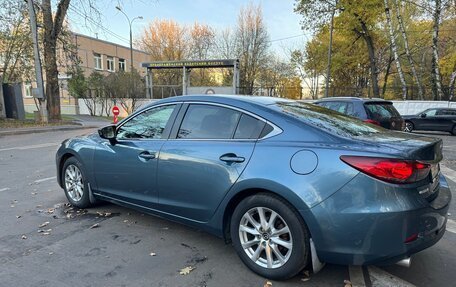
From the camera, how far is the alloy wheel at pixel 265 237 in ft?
9.82

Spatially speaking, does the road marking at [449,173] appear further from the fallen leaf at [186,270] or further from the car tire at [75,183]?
the car tire at [75,183]

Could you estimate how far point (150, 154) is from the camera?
386cm

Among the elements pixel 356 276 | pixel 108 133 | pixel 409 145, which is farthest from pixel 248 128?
pixel 108 133

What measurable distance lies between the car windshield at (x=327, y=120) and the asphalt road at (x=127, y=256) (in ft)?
4.09

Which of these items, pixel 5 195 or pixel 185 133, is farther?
pixel 5 195

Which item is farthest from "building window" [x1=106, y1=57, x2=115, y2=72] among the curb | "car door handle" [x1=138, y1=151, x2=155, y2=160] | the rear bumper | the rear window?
the rear bumper

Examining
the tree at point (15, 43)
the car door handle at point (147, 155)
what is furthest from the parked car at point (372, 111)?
the tree at point (15, 43)

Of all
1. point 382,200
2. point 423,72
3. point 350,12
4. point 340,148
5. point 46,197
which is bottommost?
point 46,197

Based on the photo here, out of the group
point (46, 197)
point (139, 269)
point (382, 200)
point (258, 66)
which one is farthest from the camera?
point (258, 66)

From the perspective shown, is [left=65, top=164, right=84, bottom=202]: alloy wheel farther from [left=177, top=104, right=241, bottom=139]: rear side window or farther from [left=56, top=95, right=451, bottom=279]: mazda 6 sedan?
[left=177, top=104, right=241, bottom=139]: rear side window

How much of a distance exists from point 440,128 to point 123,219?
1767 cm

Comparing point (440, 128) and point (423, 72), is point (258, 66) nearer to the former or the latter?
Answer: point (423, 72)

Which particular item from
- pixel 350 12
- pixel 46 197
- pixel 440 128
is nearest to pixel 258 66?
pixel 350 12

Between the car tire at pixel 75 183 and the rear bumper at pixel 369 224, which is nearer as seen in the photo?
the rear bumper at pixel 369 224
